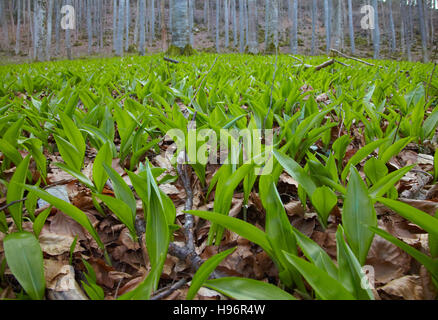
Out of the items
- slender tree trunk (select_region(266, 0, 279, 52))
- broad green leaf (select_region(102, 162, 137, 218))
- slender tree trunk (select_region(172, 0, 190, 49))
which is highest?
slender tree trunk (select_region(266, 0, 279, 52))

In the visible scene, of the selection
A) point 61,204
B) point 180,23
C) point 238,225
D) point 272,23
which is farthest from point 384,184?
point 272,23

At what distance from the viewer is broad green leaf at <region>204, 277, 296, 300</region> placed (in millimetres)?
581

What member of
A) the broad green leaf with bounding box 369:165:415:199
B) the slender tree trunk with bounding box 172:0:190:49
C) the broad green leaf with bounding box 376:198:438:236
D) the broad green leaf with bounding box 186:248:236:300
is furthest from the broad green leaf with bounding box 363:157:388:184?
the slender tree trunk with bounding box 172:0:190:49

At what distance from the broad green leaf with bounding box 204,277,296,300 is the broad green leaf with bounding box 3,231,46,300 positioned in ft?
1.28

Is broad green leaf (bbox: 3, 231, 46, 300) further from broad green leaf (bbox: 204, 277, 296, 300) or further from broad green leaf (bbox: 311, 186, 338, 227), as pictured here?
broad green leaf (bbox: 311, 186, 338, 227)

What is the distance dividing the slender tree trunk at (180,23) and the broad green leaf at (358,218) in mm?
7860

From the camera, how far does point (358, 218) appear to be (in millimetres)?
742

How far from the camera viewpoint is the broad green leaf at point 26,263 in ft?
2.10

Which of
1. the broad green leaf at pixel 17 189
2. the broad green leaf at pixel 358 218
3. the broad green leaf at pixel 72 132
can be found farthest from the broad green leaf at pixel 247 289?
the broad green leaf at pixel 72 132

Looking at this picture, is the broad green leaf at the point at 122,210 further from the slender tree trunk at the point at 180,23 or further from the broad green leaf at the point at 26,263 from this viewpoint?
the slender tree trunk at the point at 180,23

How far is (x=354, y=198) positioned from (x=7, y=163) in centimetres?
140

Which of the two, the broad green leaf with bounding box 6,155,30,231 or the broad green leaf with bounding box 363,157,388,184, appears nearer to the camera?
the broad green leaf with bounding box 6,155,30,231
